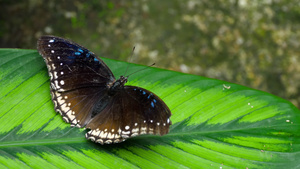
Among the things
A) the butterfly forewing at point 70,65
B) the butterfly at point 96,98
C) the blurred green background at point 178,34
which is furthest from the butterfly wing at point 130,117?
the blurred green background at point 178,34

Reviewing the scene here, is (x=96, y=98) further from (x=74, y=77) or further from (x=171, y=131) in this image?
(x=171, y=131)

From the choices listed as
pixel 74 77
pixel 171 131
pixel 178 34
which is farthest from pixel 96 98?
pixel 178 34

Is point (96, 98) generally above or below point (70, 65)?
below

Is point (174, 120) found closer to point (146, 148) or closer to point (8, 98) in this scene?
point (146, 148)

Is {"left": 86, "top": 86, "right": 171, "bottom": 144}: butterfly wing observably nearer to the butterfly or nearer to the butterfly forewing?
the butterfly

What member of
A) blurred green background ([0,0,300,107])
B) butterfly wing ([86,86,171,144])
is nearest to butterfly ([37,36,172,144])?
butterfly wing ([86,86,171,144])

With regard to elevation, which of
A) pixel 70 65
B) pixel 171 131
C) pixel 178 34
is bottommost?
pixel 171 131
